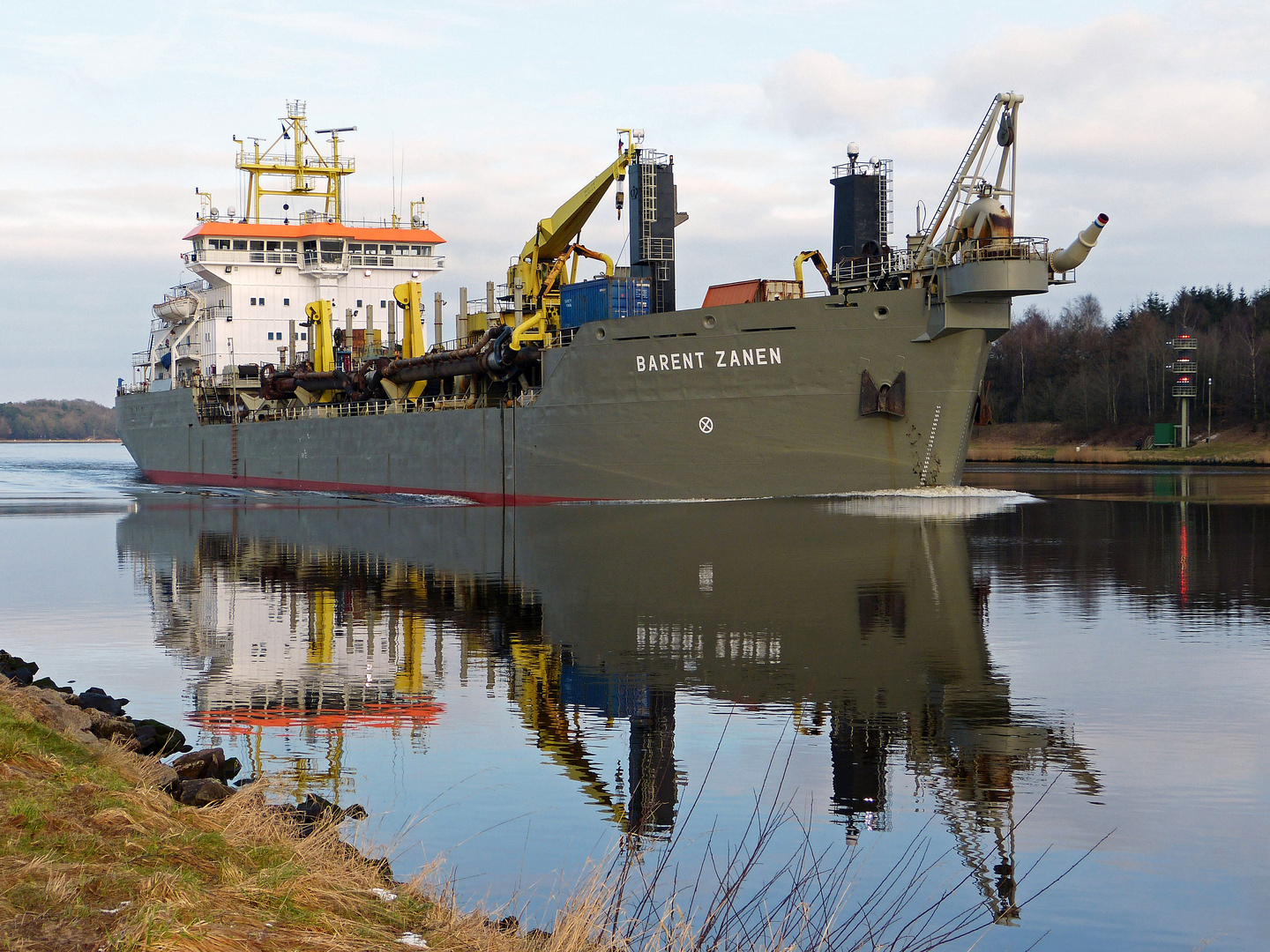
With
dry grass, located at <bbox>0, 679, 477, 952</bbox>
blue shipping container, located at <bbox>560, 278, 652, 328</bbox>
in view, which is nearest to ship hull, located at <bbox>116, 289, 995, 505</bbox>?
blue shipping container, located at <bbox>560, 278, 652, 328</bbox>

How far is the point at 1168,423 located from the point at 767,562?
5965 cm

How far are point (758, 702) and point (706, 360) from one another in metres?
18.4

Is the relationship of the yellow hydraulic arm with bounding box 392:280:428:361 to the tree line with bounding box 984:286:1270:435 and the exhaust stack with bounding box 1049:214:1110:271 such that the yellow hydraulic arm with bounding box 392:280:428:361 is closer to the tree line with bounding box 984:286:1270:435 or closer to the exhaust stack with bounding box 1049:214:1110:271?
the exhaust stack with bounding box 1049:214:1110:271

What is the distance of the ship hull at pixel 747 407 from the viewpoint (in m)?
25.8

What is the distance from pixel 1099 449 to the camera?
228 feet

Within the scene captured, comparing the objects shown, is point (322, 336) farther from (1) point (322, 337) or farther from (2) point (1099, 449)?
(2) point (1099, 449)

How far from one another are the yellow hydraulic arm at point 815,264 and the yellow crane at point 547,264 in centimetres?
548

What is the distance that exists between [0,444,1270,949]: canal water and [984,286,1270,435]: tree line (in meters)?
53.3

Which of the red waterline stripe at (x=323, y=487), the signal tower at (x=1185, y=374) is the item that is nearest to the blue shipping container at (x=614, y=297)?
the red waterline stripe at (x=323, y=487)

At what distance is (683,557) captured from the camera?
1803cm

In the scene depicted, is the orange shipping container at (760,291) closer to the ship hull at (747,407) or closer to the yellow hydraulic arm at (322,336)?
the ship hull at (747,407)

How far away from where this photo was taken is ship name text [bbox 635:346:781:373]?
26250 mm

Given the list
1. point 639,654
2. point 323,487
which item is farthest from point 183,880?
point 323,487

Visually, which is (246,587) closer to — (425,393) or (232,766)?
(232,766)
